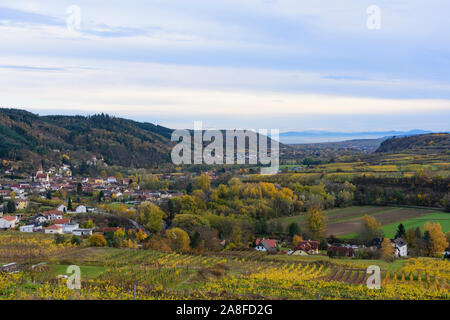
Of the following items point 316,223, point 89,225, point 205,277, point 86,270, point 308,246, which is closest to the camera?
point 205,277

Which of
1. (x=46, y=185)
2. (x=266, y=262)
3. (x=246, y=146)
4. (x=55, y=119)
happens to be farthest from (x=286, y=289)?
(x=55, y=119)

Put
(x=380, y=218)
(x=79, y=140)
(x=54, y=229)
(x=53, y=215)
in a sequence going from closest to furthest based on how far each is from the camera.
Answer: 1. (x=54, y=229)
2. (x=53, y=215)
3. (x=380, y=218)
4. (x=79, y=140)

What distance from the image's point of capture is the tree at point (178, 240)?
28202 millimetres

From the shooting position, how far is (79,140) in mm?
102062

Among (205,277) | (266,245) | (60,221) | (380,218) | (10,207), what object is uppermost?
(205,277)

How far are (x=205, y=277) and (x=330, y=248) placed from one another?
540 inches

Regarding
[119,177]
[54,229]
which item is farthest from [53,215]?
[119,177]

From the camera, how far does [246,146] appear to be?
9438 centimetres

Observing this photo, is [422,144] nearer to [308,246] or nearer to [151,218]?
[308,246]

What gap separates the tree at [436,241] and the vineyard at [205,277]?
445 centimetres

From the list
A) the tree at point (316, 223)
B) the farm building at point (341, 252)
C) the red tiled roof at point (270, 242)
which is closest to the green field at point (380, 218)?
the tree at point (316, 223)
